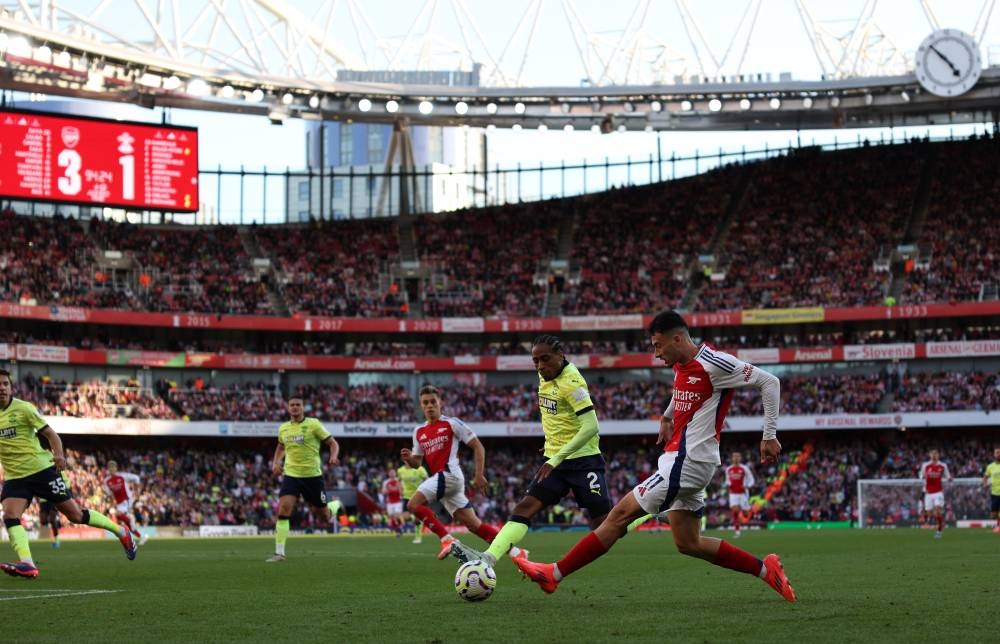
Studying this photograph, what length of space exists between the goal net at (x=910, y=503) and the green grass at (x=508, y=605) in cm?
3118

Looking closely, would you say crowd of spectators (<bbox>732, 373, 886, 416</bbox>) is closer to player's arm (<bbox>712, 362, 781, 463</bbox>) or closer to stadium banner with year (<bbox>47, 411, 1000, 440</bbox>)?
stadium banner with year (<bbox>47, 411, 1000, 440</bbox>)

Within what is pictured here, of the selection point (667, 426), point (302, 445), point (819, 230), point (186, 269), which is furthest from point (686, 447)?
point (186, 269)

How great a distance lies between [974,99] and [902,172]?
9.57 metres

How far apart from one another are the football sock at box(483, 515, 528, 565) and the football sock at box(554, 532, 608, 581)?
24.3 inches

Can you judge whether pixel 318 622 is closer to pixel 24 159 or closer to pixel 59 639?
pixel 59 639

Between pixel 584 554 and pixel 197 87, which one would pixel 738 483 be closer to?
pixel 584 554

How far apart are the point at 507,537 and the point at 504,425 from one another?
51.4m

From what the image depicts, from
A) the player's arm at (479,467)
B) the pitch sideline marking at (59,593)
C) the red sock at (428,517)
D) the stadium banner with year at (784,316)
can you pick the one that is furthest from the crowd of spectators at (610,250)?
the pitch sideline marking at (59,593)

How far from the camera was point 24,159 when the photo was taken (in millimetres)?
57344

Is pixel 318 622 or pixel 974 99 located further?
pixel 974 99

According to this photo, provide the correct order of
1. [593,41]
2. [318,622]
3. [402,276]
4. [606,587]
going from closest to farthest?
[318,622], [606,587], [593,41], [402,276]

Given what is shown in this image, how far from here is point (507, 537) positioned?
11891 mm

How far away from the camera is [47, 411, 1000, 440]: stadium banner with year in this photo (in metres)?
57.3

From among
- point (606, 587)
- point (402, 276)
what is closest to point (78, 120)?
point (402, 276)
